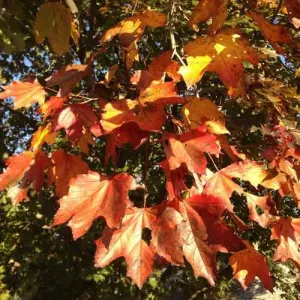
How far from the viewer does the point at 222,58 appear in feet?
4.82

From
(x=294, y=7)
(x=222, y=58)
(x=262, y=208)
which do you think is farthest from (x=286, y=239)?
(x=294, y=7)

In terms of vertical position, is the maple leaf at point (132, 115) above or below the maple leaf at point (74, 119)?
above

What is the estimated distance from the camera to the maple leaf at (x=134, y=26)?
1.59 m

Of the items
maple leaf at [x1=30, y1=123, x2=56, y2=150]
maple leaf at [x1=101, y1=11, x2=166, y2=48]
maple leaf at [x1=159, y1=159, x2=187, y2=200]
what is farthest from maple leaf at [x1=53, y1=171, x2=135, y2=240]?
maple leaf at [x1=101, y1=11, x2=166, y2=48]

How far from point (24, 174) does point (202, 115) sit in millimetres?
823

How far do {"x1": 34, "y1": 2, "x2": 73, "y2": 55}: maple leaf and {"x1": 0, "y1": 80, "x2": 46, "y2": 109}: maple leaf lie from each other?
0.41 meters

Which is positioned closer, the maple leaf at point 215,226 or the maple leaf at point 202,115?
the maple leaf at point 215,226

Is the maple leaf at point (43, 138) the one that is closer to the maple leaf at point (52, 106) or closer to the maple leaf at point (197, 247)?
the maple leaf at point (52, 106)

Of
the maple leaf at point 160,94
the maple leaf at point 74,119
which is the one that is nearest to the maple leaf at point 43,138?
the maple leaf at point 74,119

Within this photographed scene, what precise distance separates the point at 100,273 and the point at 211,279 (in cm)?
389

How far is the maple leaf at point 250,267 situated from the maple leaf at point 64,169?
73cm

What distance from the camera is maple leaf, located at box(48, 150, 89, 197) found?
69.7 inches

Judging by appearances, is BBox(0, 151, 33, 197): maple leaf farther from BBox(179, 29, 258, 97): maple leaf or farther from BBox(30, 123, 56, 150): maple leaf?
BBox(179, 29, 258, 97): maple leaf

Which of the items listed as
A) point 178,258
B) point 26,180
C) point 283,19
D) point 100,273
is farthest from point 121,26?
point 100,273
